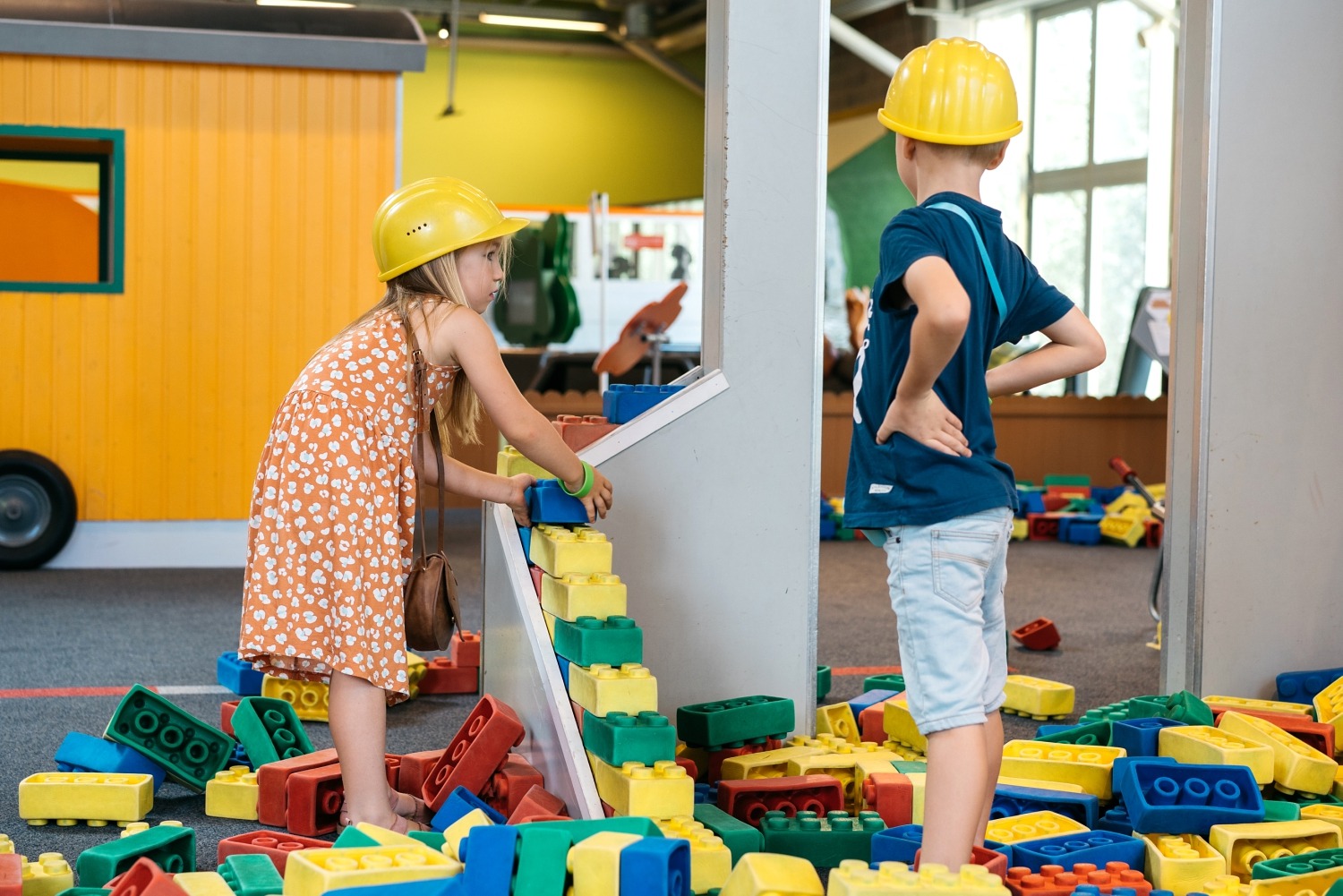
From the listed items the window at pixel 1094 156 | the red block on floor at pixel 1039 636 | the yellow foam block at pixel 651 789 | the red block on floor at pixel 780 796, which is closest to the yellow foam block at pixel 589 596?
the yellow foam block at pixel 651 789

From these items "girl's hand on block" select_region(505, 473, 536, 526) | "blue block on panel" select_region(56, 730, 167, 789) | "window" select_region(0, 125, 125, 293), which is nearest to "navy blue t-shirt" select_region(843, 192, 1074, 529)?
"girl's hand on block" select_region(505, 473, 536, 526)

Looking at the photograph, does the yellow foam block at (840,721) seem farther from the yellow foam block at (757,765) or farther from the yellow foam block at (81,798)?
the yellow foam block at (81,798)

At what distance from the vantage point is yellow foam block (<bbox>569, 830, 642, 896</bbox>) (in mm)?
1687

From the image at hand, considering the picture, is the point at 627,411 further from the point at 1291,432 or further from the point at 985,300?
the point at 1291,432

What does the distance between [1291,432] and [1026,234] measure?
10.5 meters

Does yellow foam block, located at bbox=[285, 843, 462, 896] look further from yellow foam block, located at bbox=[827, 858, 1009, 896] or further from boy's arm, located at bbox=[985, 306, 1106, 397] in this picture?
boy's arm, located at bbox=[985, 306, 1106, 397]

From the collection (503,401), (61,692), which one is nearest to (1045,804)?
(503,401)

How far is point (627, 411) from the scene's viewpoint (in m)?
2.79

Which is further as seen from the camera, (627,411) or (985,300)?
(627,411)

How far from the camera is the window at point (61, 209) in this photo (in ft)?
19.5

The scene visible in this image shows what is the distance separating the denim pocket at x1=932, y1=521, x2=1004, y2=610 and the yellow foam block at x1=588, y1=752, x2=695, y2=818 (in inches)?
19.8

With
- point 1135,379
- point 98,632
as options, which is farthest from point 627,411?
point 1135,379

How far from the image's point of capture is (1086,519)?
292 inches

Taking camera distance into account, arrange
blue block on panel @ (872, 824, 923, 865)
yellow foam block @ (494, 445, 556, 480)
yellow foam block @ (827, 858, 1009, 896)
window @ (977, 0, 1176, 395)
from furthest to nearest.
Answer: window @ (977, 0, 1176, 395), yellow foam block @ (494, 445, 556, 480), blue block on panel @ (872, 824, 923, 865), yellow foam block @ (827, 858, 1009, 896)
